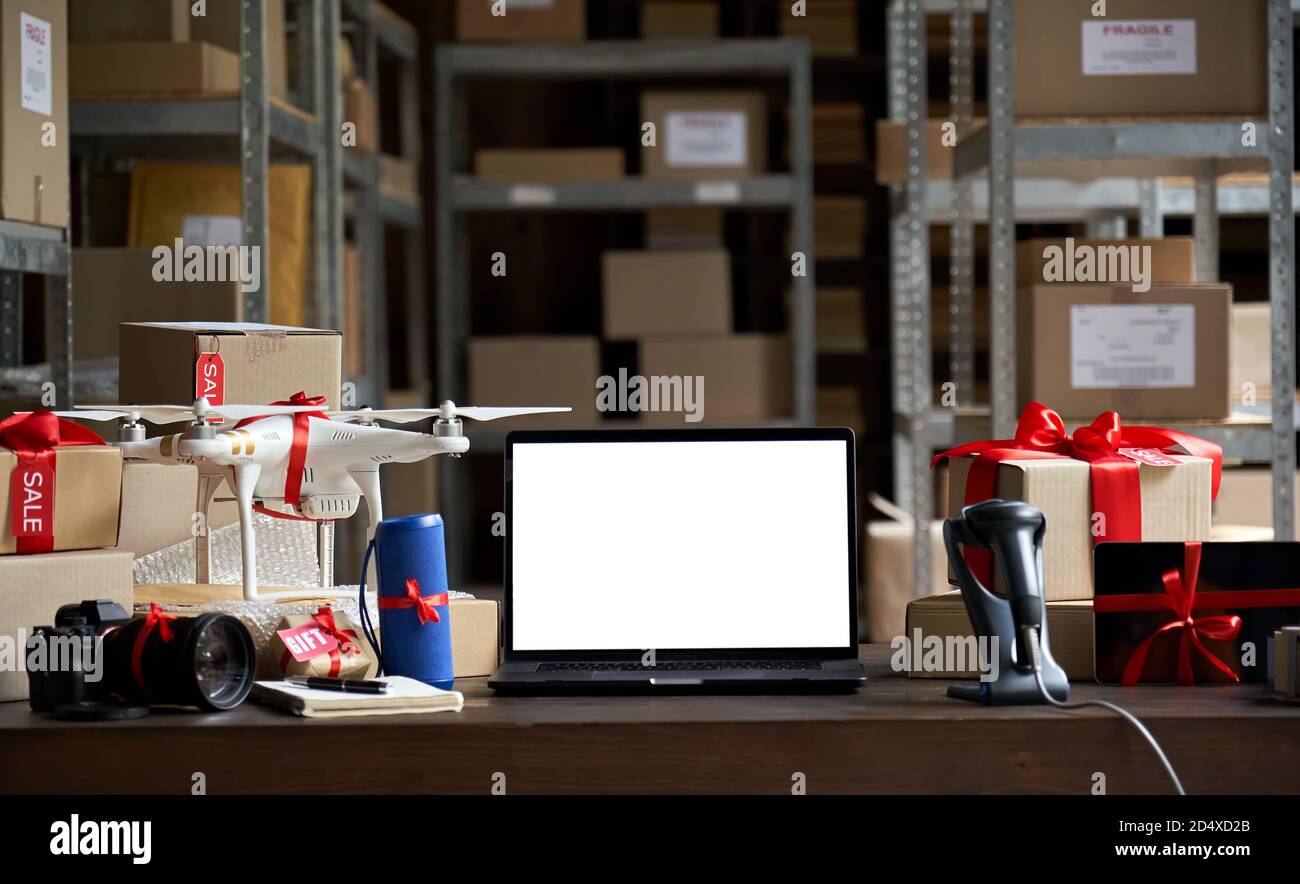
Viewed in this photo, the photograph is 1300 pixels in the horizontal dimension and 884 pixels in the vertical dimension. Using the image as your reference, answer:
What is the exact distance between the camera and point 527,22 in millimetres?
3445

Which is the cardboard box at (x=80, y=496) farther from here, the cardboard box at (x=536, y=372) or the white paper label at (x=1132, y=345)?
the cardboard box at (x=536, y=372)

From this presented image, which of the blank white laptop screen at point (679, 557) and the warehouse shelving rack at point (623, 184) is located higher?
the warehouse shelving rack at point (623, 184)

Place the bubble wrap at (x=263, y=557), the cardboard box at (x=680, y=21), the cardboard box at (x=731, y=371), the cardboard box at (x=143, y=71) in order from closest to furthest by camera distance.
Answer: the bubble wrap at (x=263, y=557), the cardboard box at (x=143, y=71), the cardboard box at (x=731, y=371), the cardboard box at (x=680, y=21)

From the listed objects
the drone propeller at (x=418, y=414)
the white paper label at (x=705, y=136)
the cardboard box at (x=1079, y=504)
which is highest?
the white paper label at (x=705, y=136)

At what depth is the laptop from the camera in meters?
1.24

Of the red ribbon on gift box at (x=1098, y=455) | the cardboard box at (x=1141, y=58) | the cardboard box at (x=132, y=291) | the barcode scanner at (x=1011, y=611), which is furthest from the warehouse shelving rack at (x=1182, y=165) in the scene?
the cardboard box at (x=132, y=291)

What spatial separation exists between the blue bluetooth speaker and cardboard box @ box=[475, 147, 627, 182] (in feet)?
7.68

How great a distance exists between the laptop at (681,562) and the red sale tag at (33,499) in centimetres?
40

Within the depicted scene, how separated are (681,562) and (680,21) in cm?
278

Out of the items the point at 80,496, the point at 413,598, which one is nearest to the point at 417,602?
the point at 413,598

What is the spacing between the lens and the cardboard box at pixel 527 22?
3430 mm

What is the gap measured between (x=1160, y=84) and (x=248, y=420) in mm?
1492

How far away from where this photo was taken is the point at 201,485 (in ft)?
4.49

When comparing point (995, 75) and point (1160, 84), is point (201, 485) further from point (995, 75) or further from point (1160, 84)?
point (1160, 84)
